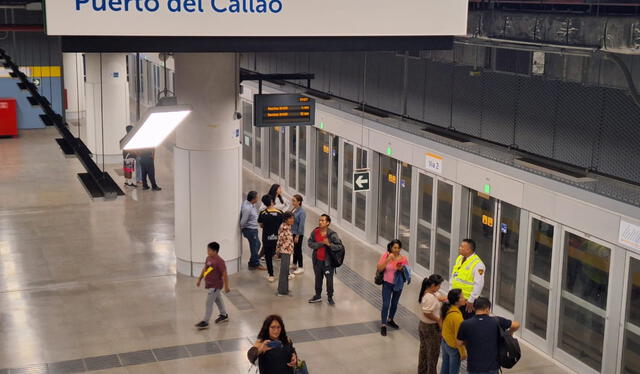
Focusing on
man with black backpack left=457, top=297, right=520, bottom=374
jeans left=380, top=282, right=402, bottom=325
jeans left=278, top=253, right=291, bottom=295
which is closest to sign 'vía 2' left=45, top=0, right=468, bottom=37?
man with black backpack left=457, top=297, right=520, bottom=374

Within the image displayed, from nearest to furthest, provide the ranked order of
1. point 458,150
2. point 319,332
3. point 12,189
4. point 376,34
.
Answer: point 376,34 → point 319,332 → point 458,150 → point 12,189

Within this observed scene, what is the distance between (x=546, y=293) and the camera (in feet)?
37.8

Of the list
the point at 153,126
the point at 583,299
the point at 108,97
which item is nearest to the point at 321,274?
the point at 583,299

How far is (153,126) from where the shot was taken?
30.6 feet

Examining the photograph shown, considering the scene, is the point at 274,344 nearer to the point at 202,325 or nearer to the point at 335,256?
the point at 202,325

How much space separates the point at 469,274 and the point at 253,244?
504 cm

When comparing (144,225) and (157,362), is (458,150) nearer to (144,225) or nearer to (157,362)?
(157,362)

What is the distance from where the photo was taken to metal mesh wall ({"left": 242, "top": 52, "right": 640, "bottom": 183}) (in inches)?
429

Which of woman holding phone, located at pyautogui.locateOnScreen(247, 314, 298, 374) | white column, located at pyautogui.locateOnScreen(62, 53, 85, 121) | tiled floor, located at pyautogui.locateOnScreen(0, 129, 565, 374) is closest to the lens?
woman holding phone, located at pyautogui.locateOnScreen(247, 314, 298, 374)

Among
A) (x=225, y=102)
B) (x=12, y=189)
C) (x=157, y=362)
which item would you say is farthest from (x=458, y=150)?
(x=12, y=189)

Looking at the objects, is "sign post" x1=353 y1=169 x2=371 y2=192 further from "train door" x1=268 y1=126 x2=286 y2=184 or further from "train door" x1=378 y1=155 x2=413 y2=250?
"train door" x1=268 y1=126 x2=286 y2=184

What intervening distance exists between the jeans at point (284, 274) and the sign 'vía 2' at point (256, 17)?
4.87 metres

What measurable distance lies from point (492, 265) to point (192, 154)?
16.0 ft

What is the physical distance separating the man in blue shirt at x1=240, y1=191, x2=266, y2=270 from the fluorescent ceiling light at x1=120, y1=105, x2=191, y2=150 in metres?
5.08
